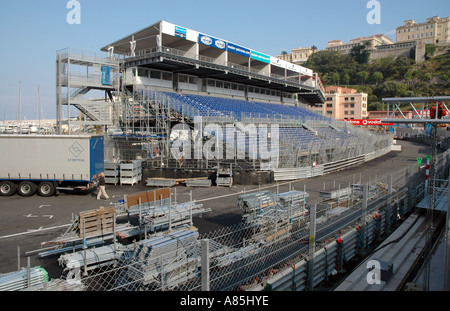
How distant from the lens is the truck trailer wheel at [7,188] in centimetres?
1578

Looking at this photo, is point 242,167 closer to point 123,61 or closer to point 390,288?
point 390,288

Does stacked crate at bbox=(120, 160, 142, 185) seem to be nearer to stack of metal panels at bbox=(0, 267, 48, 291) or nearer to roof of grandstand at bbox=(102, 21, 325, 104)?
roof of grandstand at bbox=(102, 21, 325, 104)

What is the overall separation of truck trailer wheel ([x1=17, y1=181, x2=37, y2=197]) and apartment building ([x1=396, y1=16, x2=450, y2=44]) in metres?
150

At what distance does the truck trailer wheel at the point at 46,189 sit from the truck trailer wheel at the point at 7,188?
53.9 inches

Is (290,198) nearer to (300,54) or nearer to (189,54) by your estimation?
(189,54)

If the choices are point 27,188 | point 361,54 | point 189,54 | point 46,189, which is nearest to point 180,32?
point 189,54

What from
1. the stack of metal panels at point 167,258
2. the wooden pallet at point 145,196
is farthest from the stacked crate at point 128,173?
the stack of metal panels at point 167,258

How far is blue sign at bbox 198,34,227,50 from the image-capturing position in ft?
104

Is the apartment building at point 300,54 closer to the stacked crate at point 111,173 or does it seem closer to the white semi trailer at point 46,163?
the stacked crate at point 111,173

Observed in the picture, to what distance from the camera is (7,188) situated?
51.9 ft

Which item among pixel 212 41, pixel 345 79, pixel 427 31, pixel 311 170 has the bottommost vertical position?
pixel 311 170

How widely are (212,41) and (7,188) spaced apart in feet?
78.5

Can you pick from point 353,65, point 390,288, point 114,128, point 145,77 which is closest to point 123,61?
point 145,77

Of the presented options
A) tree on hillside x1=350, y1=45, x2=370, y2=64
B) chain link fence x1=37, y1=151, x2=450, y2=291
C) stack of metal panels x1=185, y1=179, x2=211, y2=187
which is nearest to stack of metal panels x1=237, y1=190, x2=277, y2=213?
chain link fence x1=37, y1=151, x2=450, y2=291
